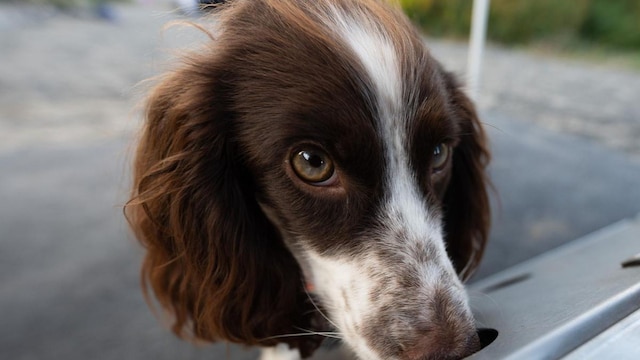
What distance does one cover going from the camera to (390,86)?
53.4 inches

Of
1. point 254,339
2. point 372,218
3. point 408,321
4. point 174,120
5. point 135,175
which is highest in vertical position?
point 174,120

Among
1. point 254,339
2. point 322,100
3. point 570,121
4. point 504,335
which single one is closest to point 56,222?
point 254,339

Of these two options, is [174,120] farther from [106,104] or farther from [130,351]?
[106,104]

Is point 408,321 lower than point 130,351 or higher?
higher

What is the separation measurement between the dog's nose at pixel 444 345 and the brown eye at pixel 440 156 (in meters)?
0.47

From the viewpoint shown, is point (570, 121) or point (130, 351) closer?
point (130, 351)

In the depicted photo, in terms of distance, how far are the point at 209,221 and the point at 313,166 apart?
371 mm

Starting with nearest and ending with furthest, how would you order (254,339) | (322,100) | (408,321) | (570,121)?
(408,321) < (322,100) < (254,339) < (570,121)

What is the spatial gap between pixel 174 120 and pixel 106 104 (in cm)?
607

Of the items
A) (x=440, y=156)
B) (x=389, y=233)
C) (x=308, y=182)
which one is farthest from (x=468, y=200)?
(x=308, y=182)

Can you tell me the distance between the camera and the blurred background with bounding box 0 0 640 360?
2.65 m

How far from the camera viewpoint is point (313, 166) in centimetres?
135

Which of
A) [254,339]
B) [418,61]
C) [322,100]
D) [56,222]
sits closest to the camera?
[322,100]

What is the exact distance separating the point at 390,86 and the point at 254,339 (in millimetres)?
881
